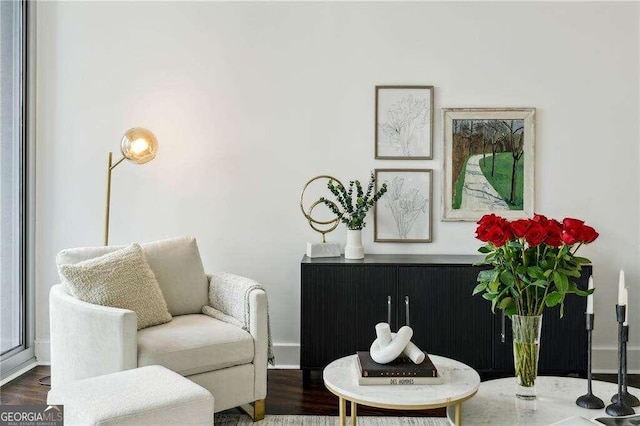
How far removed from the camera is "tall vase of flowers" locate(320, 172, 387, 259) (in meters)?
3.89

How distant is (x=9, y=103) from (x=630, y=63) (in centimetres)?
388

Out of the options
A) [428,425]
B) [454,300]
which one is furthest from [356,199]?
[428,425]

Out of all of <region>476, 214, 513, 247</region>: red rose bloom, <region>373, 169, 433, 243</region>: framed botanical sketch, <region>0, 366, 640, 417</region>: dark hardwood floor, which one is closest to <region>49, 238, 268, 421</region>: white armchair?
<region>0, 366, 640, 417</region>: dark hardwood floor

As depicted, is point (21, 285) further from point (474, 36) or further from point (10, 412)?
point (474, 36)

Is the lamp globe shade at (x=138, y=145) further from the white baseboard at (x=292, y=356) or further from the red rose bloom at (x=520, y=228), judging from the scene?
the red rose bloom at (x=520, y=228)

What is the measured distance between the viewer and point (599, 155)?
4.08 m

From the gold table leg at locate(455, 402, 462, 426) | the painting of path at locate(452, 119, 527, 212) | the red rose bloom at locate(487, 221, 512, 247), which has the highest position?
the painting of path at locate(452, 119, 527, 212)

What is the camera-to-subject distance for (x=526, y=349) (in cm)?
236

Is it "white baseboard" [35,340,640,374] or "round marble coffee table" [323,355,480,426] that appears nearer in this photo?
"round marble coffee table" [323,355,480,426]

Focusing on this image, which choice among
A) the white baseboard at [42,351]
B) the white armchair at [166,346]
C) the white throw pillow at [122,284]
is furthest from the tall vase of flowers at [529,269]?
the white baseboard at [42,351]

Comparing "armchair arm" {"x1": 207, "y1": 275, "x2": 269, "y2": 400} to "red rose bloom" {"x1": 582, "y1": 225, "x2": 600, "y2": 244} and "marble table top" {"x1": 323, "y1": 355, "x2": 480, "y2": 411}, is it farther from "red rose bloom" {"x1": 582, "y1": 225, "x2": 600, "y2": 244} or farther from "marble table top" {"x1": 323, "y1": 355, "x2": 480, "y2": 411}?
"red rose bloom" {"x1": 582, "y1": 225, "x2": 600, "y2": 244}

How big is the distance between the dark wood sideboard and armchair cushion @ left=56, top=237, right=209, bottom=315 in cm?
60

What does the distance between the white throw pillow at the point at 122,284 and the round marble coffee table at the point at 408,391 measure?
3.65 ft

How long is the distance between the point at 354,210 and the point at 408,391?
186 centimetres
